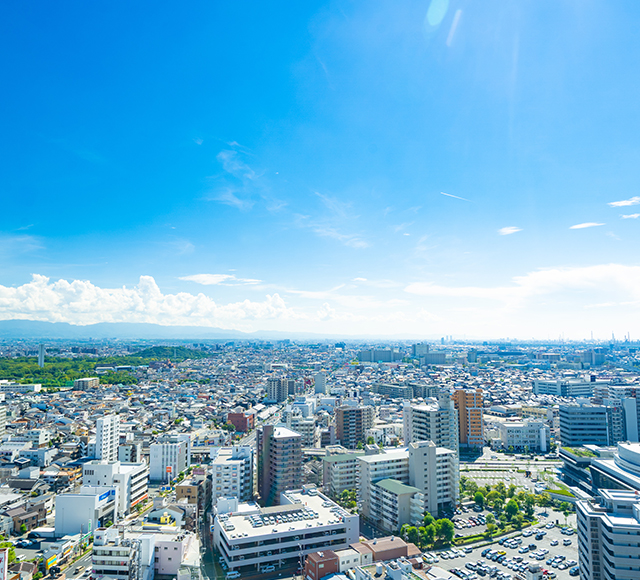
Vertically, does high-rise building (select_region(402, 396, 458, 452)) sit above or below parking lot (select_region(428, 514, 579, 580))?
above

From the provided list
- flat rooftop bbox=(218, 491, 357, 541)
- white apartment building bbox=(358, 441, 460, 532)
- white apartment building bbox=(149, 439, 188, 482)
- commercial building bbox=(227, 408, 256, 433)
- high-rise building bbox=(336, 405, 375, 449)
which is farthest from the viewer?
commercial building bbox=(227, 408, 256, 433)

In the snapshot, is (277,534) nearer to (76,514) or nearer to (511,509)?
(76,514)

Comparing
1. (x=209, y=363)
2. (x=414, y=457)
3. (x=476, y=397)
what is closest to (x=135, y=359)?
(x=209, y=363)

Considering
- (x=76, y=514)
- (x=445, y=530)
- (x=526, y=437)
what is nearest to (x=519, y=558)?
(x=445, y=530)

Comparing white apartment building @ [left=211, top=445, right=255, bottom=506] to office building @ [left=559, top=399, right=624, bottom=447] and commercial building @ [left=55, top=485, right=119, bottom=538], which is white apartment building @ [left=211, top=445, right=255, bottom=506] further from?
office building @ [left=559, top=399, right=624, bottom=447]

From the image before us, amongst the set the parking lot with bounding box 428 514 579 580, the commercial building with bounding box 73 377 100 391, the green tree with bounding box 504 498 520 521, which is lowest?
the parking lot with bounding box 428 514 579 580

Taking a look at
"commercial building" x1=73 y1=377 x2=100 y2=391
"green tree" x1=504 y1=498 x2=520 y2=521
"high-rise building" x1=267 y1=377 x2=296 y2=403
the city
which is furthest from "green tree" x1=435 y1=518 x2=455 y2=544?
"commercial building" x1=73 y1=377 x2=100 y2=391

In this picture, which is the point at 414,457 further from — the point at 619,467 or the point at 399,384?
the point at 399,384

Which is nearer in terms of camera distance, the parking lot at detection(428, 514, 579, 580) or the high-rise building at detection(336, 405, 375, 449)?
the parking lot at detection(428, 514, 579, 580)

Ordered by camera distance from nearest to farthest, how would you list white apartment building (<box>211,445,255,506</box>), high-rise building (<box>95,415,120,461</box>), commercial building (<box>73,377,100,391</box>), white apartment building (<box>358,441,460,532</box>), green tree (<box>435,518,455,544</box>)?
1. green tree (<box>435,518,455,544</box>)
2. white apartment building (<box>358,441,460,532</box>)
3. white apartment building (<box>211,445,255,506</box>)
4. high-rise building (<box>95,415,120,461</box>)
5. commercial building (<box>73,377,100,391</box>)
